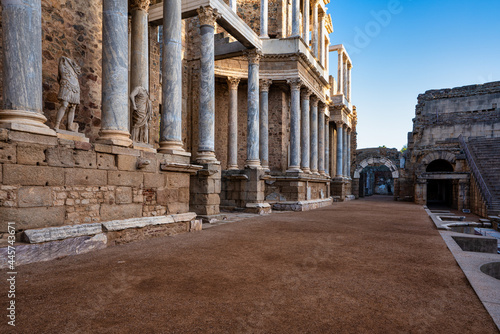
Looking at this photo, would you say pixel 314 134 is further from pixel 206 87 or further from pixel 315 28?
pixel 206 87

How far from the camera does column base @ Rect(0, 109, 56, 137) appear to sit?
15.1 ft

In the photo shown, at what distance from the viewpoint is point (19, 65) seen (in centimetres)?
487

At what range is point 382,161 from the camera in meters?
30.0

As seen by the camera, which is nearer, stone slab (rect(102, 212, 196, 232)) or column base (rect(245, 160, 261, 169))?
stone slab (rect(102, 212, 196, 232))

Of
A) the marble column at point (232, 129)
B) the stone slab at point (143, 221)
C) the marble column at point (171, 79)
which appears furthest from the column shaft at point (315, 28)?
the stone slab at point (143, 221)

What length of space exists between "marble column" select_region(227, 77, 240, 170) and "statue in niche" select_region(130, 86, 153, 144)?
7053mm

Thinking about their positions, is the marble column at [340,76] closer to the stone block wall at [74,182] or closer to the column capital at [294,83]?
the column capital at [294,83]

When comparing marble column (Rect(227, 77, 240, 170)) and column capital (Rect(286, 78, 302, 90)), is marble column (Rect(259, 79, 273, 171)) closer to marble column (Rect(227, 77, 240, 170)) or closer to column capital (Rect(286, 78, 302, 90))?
marble column (Rect(227, 77, 240, 170))

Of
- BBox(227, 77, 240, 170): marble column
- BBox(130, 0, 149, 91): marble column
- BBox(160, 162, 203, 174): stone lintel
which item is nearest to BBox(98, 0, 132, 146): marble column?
BBox(160, 162, 203, 174): stone lintel

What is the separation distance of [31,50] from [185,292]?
4402mm

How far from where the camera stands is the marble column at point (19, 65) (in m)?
4.80

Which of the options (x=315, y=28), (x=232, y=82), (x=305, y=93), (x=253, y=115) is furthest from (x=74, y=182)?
(x=315, y=28)

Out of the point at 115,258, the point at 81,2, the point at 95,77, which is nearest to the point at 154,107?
the point at 95,77

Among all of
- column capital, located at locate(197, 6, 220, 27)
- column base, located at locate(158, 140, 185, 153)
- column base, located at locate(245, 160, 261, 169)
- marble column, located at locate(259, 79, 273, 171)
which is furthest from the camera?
marble column, located at locate(259, 79, 273, 171)
